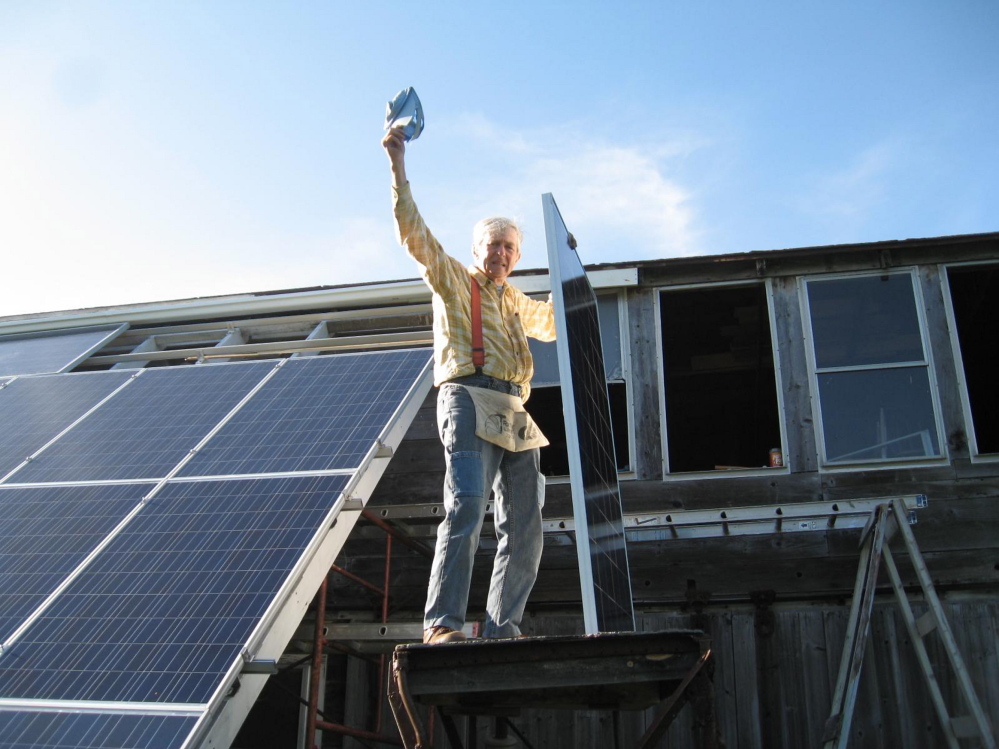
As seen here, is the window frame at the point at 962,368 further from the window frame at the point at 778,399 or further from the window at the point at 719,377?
the window at the point at 719,377

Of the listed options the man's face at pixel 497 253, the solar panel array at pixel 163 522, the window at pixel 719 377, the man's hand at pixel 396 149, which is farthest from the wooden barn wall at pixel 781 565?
the man's hand at pixel 396 149

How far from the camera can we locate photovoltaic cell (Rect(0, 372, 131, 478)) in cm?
681

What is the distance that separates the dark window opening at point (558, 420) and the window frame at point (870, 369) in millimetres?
1474

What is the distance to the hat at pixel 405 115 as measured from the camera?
3990 millimetres

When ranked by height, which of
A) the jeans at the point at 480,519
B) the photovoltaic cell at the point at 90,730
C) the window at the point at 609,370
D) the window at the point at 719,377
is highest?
the window at the point at 719,377

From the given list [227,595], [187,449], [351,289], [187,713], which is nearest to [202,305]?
[351,289]

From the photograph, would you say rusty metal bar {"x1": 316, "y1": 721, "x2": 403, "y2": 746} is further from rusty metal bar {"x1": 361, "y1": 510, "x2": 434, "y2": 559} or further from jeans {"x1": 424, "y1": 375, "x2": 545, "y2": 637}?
jeans {"x1": 424, "y1": 375, "x2": 545, "y2": 637}

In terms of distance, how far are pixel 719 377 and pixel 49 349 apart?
739 centimetres

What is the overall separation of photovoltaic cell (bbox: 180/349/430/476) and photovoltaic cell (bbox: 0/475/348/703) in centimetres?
23

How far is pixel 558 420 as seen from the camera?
415 inches

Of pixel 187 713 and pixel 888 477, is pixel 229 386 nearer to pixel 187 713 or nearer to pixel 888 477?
pixel 187 713

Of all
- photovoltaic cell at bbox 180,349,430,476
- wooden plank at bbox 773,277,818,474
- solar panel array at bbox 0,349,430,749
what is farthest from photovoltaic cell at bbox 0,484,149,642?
wooden plank at bbox 773,277,818,474

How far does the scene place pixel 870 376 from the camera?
785 centimetres

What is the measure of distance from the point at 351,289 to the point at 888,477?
15.2 ft
